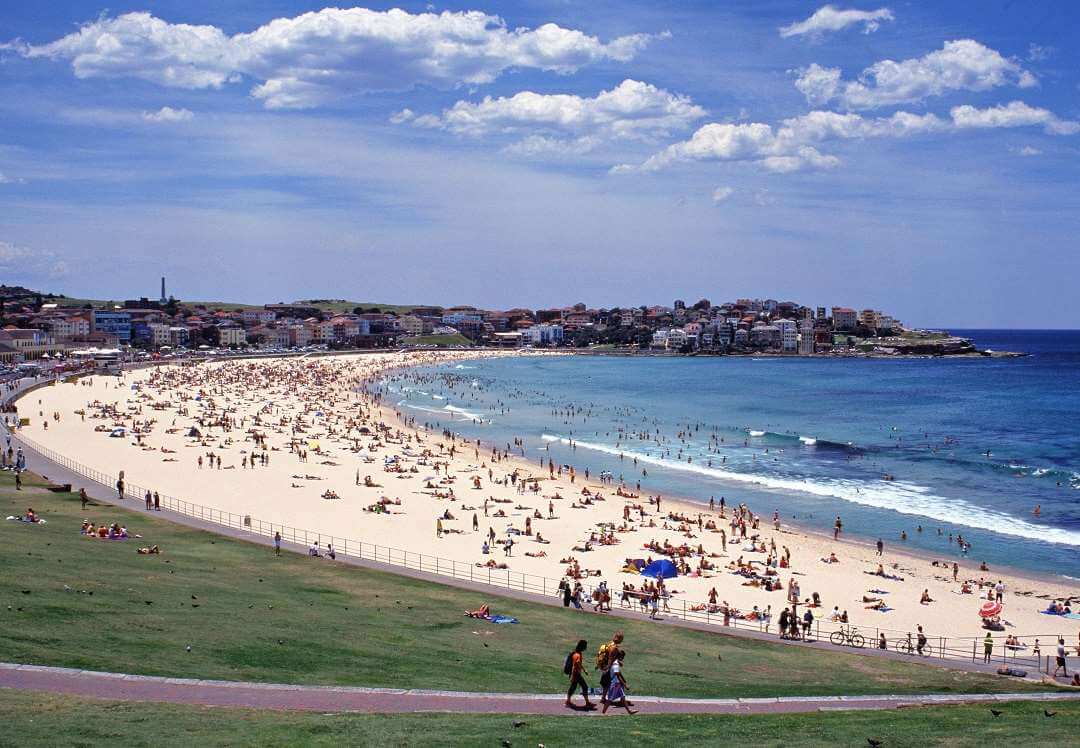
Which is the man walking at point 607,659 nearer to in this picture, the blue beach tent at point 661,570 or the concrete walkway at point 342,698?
the concrete walkway at point 342,698

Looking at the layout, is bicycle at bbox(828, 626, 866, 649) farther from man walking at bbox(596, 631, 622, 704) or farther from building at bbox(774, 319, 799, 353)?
building at bbox(774, 319, 799, 353)

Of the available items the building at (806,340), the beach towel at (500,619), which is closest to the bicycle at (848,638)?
the beach towel at (500,619)

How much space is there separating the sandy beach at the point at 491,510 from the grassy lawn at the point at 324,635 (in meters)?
6.00

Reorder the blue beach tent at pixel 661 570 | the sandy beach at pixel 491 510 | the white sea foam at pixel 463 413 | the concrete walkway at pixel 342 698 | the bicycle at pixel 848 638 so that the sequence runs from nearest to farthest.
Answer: the concrete walkway at pixel 342 698, the bicycle at pixel 848 638, the blue beach tent at pixel 661 570, the sandy beach at pixel 491 510, the white sea foam at pixel 463 413

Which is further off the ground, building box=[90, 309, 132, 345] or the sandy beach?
building box=[90, 309, 132, 345]

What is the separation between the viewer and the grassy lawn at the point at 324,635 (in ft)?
39.1

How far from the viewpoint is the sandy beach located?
23.9m

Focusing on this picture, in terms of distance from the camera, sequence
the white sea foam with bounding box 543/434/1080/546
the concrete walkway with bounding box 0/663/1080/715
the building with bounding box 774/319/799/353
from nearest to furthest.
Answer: the concrete walkway with bounding box 0/663/1080/715 → the white sea foam with bounding box 543/434/1080/546 → the building with bounding box 774/319/799/353

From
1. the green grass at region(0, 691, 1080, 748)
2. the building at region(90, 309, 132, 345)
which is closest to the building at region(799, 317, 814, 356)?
the building at region(90, 309, 132, 345)

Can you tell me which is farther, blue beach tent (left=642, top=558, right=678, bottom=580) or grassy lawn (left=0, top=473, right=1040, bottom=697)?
blue beach tent (left=642, top=558, right=678, bottom=580)

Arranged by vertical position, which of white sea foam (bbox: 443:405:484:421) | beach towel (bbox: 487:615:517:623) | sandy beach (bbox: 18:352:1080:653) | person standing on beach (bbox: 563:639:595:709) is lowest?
sandy beach (bbox: 18:352:1080:653)

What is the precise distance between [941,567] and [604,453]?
84.8 ft

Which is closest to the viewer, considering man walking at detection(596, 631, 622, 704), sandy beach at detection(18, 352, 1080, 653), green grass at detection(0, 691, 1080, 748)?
green grass at detection(0, 691, 1080, 748)

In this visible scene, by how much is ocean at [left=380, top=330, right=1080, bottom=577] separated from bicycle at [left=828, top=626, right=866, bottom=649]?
11.1 m
